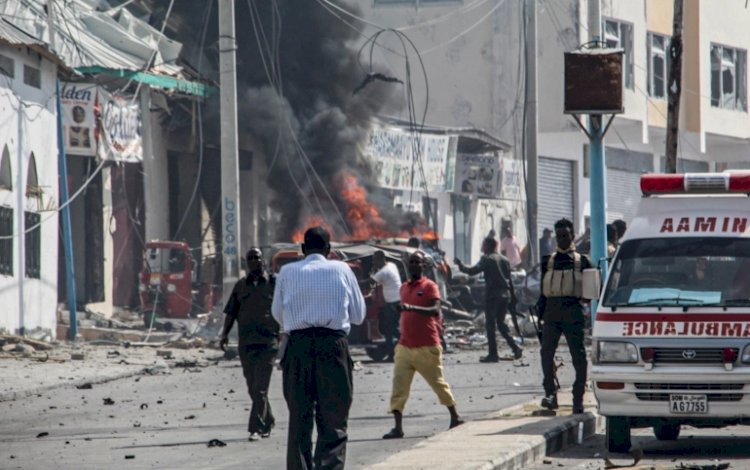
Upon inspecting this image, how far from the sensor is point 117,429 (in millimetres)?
14594

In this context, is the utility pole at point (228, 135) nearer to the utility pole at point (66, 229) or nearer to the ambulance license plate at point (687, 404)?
the utility pole at point (66, 229)

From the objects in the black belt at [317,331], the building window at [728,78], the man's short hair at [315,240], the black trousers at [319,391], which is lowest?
the black trousers at [319,391]

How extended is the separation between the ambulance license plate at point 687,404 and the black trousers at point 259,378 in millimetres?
3522

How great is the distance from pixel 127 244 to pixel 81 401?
16068mm

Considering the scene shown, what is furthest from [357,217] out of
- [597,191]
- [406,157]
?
[597,191]

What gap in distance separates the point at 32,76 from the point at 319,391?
1891cm

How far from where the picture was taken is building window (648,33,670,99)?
4678 cm

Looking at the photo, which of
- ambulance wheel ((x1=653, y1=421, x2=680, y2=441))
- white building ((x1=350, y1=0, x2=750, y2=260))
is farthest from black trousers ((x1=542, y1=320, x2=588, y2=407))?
white building ((x1=350, y1=0, x2=750, y2=260))

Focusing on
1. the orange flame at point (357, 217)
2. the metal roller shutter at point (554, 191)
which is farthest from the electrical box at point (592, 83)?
the metal roller shutter at point (554, 191)

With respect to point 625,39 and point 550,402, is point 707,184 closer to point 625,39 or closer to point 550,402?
point 550,402

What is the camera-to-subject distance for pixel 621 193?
161ft

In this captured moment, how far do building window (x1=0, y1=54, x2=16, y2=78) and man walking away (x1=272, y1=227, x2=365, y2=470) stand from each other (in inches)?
669

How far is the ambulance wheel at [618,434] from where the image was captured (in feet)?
40.2

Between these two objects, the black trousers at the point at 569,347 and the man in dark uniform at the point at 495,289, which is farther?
the man in dark uniform at the point at 495,289
